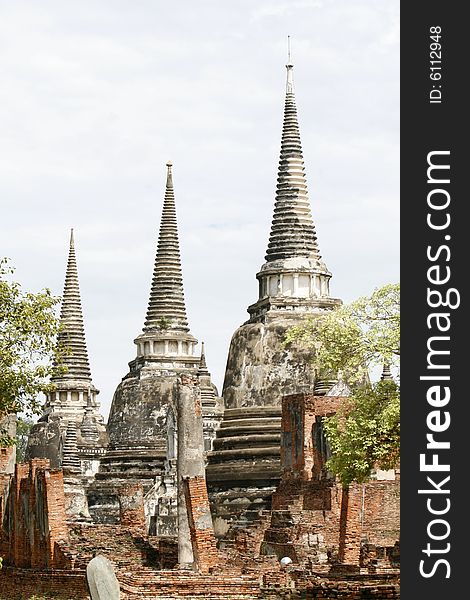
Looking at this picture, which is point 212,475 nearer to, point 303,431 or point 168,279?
point 303,431

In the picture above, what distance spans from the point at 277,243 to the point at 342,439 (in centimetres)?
1879

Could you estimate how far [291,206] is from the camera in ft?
138

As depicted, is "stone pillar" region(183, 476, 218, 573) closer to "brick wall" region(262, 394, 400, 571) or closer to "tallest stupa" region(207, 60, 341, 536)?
"brick wall" region(262, 394, 400, 571)

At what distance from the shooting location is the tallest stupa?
36.3m

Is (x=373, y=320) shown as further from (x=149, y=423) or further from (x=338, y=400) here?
(x=149, y=423)

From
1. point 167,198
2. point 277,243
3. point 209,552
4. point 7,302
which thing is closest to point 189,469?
point 209,552

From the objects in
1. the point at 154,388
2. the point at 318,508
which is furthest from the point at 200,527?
the point at 154,388

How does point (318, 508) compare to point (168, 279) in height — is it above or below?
below

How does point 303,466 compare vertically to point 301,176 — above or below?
below

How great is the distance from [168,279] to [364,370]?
92.2ft

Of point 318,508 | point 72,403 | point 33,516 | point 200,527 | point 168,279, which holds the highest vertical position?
point 168,279

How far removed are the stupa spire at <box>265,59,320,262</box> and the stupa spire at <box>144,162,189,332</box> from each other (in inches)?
340

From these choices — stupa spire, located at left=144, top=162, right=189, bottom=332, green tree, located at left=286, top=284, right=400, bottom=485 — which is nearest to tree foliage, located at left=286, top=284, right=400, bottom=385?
green tree, located at left=286, top=284, right=400, bottom=485

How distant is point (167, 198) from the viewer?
5100cm
